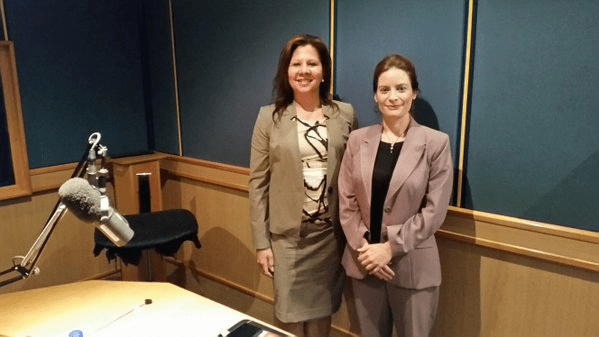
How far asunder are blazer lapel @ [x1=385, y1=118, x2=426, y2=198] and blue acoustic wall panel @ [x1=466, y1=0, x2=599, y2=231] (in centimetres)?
37

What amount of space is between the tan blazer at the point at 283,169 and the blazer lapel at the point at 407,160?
0.34 metres

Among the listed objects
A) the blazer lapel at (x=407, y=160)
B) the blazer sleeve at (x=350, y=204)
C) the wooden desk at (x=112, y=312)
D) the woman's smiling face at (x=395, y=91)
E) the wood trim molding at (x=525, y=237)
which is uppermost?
the woman's smiling face at (x=395, y=91)

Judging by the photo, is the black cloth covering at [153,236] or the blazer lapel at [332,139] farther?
the black cloth covering at [153,236]

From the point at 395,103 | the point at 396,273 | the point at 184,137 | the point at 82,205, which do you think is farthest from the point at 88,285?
the point at 184,137

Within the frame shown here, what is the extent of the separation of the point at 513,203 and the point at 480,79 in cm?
52

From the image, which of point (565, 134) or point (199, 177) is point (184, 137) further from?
point (565, 134)

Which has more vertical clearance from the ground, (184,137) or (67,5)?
(67,5)

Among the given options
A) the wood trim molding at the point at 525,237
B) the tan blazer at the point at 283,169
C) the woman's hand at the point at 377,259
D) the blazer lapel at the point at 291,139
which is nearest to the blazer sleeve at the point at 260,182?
the tan blazer at the point at 283,169

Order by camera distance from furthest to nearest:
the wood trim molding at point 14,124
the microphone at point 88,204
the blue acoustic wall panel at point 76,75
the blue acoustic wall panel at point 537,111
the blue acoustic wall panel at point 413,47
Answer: the blue acoustic wall panel at point 76,75 → the wood trim molding at point 14,124 → the blue acoustic wall panel at point 413,47 → the blue acoustic wall panel at point 537,111 → the microphone at point 88,204

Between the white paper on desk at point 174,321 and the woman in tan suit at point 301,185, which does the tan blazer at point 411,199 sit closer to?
the woman in tan suit at point 301,185

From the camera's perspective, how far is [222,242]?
127 inches

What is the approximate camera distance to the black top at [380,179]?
73.2 inches

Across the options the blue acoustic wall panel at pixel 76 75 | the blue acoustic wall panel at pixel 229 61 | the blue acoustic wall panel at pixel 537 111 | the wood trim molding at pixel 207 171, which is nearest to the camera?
the blue acoustic wall panel at pixel 537 111

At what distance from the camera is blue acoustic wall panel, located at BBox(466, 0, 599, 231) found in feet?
5.82
